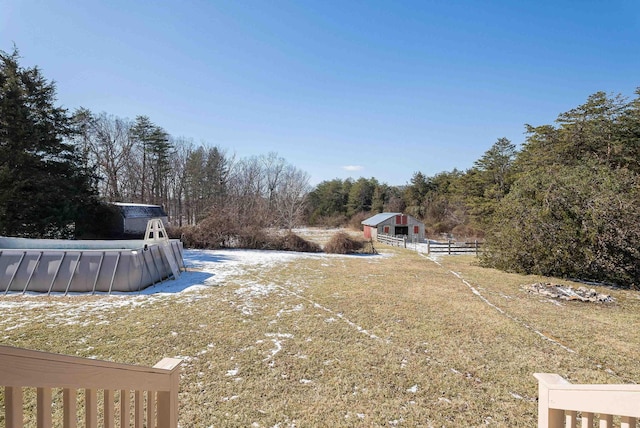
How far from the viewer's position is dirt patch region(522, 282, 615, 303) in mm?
8102

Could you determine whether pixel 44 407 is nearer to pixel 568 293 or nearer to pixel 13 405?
pixel 13 405

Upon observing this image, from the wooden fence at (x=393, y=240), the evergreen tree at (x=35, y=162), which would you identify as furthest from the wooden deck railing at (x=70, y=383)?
the wooden fence at (x=393, y=240)

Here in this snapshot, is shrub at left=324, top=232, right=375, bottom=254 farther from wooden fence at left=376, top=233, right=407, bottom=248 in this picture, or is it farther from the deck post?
the deck post

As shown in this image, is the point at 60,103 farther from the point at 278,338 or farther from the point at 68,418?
the point at 68,418

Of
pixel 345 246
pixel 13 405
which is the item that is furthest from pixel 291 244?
pixel 13 405

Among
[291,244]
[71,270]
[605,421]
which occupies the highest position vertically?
[605,421]

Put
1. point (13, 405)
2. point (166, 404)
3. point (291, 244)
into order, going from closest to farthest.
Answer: point (13, 405) < point (166, 404) < point (291, 244)

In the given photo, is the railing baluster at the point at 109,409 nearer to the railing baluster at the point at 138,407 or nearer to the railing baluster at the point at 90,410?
the railing baluster at the point at 90,410

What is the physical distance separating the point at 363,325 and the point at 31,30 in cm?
708

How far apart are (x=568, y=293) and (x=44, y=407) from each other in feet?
37.0

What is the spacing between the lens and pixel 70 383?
1113mm

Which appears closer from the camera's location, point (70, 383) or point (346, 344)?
point (70, 383)

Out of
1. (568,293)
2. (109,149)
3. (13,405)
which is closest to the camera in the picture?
(13,405)

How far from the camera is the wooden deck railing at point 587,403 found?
1277 millimetres
